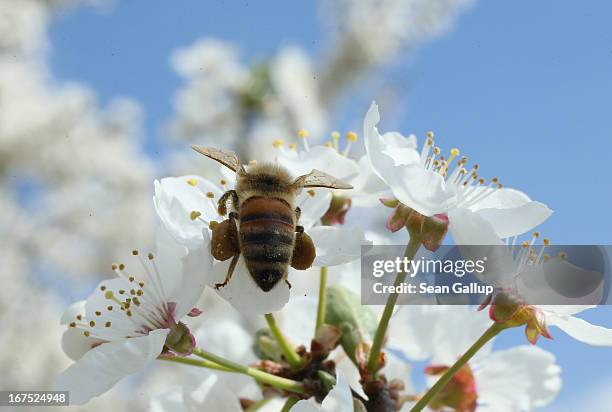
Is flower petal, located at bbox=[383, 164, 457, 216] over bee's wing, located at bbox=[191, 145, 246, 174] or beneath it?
beneath

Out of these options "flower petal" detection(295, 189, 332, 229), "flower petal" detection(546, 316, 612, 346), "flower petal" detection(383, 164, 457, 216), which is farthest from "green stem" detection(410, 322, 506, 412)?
"flower petal" detection(295, 189, 332, 229)

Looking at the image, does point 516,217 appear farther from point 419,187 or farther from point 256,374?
point 256,374

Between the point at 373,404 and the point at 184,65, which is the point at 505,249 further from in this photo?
the point at 184,65

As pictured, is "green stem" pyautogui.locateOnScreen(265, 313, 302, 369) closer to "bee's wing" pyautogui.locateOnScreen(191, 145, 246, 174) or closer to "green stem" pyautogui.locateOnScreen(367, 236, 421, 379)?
"green stem" pyautogui.locateOnScreen(367, 236, 421, 379)

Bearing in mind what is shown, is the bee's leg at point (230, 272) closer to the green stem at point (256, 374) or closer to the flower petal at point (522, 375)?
the green stem at point (256, 374)

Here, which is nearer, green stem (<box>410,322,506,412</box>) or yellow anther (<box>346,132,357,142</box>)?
green stem (<box>410,322,506,412</box>)

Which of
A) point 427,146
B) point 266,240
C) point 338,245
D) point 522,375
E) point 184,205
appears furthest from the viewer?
point 522,375

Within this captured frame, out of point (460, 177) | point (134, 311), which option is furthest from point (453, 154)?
point (134, 311)

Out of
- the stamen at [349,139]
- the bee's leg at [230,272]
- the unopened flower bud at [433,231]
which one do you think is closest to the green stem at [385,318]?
the unopened flower bud at [433,231]
